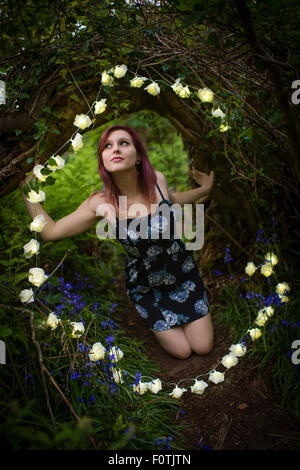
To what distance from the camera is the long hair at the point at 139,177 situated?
2779 millimetres

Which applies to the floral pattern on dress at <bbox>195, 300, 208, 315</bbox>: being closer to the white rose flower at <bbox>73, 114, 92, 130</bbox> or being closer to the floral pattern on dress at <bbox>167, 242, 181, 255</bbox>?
the floral pattern on dress at <bbox>167, 242, 181, 255</bbox>


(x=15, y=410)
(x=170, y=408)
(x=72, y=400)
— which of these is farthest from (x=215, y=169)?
(x=15, y=410)

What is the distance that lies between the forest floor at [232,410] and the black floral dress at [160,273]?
345 millimetres

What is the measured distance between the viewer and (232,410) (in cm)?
219

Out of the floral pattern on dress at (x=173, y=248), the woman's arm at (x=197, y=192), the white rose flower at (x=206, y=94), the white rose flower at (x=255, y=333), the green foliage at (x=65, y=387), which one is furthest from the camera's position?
the woman's arm at (x=197, y=192)

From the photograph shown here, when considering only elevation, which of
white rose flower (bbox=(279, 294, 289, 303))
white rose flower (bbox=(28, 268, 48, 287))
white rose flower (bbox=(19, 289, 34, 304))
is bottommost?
white rose flower (bbox=(279, 294, 289, 303))

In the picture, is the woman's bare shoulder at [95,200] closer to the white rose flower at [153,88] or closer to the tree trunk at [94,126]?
the tree trunk at [94,126]

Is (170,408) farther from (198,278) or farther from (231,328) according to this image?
(198,278)

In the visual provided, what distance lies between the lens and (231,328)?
2.88 m

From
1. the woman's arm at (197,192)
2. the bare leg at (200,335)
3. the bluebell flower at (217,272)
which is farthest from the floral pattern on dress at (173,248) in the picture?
the bluebell flower at (217,272)

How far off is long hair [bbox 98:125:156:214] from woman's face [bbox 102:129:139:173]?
0.05 m

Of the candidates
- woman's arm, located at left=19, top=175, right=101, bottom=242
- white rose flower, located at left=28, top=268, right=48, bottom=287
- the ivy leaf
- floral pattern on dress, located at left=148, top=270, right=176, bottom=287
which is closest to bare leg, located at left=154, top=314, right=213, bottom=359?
floral pattern on dress, located at left=148, top=270, right=176, bottom=287

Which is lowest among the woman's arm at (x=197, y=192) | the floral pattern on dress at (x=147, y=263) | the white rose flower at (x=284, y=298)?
the white rose flower at (x=284, y=298)

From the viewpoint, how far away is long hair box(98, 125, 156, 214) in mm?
2779
